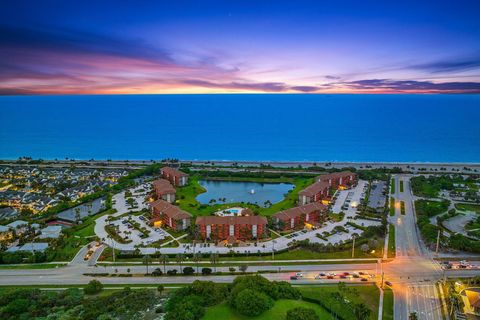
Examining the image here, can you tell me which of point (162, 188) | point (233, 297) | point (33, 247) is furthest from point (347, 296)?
point (162, 188)

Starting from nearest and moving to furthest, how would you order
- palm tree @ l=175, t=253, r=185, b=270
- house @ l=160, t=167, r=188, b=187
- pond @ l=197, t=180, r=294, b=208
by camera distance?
palm tree @ l=175, t=253, r=185, b=270
pond @ l=197, t=180, r=294, b=208
house @ l=160, t=167, r=188, b=187

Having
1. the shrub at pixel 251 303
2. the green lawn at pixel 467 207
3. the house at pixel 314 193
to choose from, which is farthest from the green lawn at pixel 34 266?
the green lawn at pixel 467 207

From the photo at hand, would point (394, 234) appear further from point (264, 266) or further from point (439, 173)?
point (439, 173)

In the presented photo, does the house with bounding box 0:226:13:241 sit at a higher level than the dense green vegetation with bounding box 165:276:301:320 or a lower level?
higher

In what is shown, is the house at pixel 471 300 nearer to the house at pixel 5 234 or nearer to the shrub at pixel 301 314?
the shrub at pixel 301 314

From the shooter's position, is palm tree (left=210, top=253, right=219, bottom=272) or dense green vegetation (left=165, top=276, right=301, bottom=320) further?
palm tree (left=210, top=253, right=219, bottom=272)

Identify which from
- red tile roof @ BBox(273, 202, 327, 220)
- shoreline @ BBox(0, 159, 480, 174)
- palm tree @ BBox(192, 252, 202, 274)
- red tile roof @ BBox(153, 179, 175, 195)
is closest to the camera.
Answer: palm tree @ BBox(192, 252, 202, 274)

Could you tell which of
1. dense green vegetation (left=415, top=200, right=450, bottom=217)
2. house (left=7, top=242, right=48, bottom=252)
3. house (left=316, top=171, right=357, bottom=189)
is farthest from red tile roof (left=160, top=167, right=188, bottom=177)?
dense green vegetation (left=415, top=200, right=450, bottom=217)

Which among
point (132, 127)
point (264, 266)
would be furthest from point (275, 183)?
point (132, 127)

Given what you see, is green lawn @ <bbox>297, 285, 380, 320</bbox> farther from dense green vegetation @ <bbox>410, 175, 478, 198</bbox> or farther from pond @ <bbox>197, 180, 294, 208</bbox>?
dense green vegetation @ <bbox>410, 175, 478, 198</bbox>
